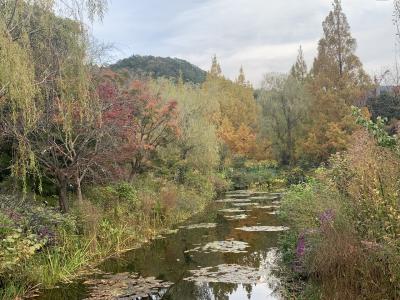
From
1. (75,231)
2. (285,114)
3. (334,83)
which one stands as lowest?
(75,231)

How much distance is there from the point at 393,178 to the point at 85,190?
997cm

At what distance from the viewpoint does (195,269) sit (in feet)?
32.8

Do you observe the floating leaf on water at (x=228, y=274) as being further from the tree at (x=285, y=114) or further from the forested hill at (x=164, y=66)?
the forested hill at (x=164, y=66)

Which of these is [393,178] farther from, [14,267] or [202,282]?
[14,267]

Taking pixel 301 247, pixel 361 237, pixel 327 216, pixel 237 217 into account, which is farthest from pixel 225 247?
pixel 361 237

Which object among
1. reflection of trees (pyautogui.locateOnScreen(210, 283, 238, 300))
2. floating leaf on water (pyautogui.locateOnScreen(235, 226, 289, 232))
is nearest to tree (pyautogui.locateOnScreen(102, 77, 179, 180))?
floating leaf on water (pyautogui.locateOnScreen(235, 226, 289, 232))

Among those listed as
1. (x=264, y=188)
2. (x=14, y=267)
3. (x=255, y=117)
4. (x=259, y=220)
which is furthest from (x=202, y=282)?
(x=255, y=117)

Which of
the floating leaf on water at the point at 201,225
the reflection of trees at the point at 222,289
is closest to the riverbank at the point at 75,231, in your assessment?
the floating leaf on water at the point at 201,225

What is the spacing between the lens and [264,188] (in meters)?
31.0

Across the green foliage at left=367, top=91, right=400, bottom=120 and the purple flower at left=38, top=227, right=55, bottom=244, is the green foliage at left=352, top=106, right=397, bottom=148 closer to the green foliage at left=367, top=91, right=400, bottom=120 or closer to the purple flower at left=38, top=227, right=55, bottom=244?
the purple flower at left=38, top=227, right=55, bottom=244

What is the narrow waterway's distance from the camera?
27.3 ft

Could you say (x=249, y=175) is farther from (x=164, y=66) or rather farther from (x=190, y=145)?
(x=164, y=66)

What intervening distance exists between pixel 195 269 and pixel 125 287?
75.5 inches

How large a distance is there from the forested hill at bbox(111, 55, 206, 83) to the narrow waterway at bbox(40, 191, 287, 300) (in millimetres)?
30993
